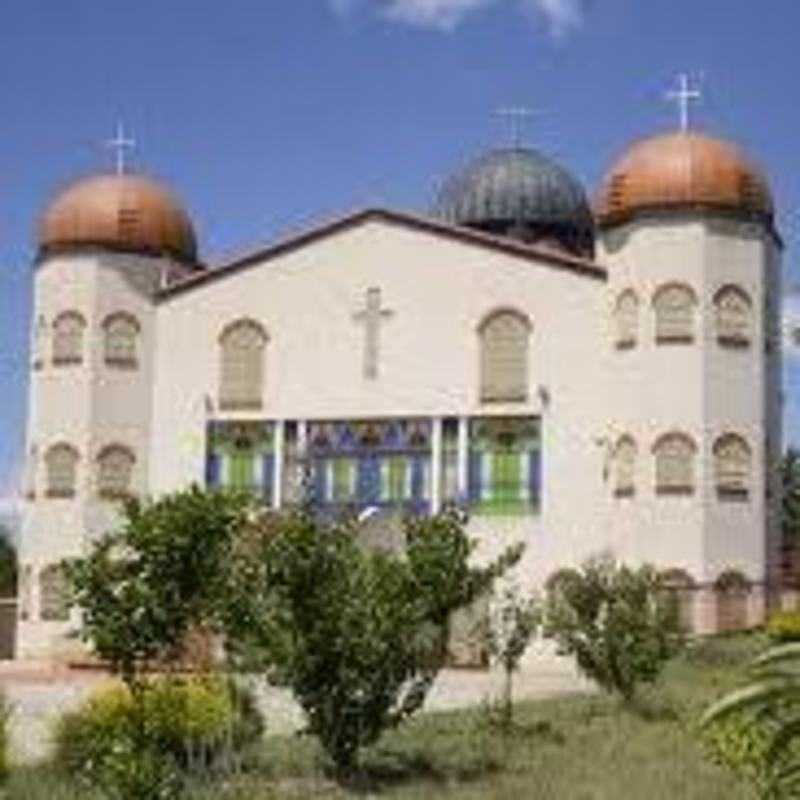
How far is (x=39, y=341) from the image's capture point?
151 feet

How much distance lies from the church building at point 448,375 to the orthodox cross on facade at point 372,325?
5 cm

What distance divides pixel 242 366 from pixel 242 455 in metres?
1.88

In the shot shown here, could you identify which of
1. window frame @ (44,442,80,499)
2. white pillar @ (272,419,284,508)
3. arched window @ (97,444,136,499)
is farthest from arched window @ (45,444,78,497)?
white pillar @ (272,419,284,508)

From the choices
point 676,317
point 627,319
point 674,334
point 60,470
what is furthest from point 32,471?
point 676,317

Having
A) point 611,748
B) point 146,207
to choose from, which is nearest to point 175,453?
point 146,207

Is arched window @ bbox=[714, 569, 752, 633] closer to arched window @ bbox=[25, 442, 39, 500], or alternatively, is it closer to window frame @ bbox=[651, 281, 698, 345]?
window frame @ bbox=[651, 281, 698, 345]

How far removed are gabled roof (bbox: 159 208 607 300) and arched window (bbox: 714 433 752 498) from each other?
4.21 metres

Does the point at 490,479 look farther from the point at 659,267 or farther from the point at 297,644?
the point at 297,644

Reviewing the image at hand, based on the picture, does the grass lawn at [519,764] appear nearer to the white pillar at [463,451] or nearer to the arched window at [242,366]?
the white pillar at [463,451]

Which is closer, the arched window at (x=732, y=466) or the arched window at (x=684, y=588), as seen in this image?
the arched window at (x=684, y=588)

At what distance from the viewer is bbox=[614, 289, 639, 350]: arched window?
41.1 meters

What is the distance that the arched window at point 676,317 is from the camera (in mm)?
40750

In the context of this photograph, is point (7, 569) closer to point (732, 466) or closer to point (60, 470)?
point (60, 470)

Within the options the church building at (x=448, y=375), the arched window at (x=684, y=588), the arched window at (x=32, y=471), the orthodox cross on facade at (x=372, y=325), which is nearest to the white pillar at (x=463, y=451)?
the church building at (x=448, y=375)
